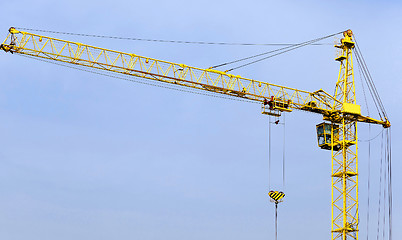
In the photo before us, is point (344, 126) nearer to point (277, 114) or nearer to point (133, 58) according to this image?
point (277, 114)

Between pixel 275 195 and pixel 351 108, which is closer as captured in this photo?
pixel 275 195

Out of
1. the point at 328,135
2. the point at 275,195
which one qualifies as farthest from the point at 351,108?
the point at 275,195

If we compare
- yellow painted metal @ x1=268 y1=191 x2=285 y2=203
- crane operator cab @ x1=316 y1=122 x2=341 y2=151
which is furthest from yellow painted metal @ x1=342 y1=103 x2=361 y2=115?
yellow painted metal @ x1=268 y1=191 x2=285 y2=203

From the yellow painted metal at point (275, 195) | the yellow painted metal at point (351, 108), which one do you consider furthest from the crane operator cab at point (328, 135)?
the yellow painted metal at point (275, 195)

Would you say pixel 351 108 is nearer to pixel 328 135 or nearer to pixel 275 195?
pixel 328 135

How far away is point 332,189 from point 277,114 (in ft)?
48.4

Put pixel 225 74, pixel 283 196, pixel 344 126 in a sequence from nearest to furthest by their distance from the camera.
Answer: pixel 283 196 < pixel 225 74 < pixel 344 126

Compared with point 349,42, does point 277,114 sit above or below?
below

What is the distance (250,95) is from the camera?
104m

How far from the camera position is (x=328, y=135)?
353 ft

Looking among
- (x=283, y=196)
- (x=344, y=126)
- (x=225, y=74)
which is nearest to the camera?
(x=283, y=196)

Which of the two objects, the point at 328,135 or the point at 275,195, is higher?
the point at 328,135

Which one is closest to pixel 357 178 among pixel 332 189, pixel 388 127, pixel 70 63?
pixel 332 189

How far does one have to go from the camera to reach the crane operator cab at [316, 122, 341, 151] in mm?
107062
